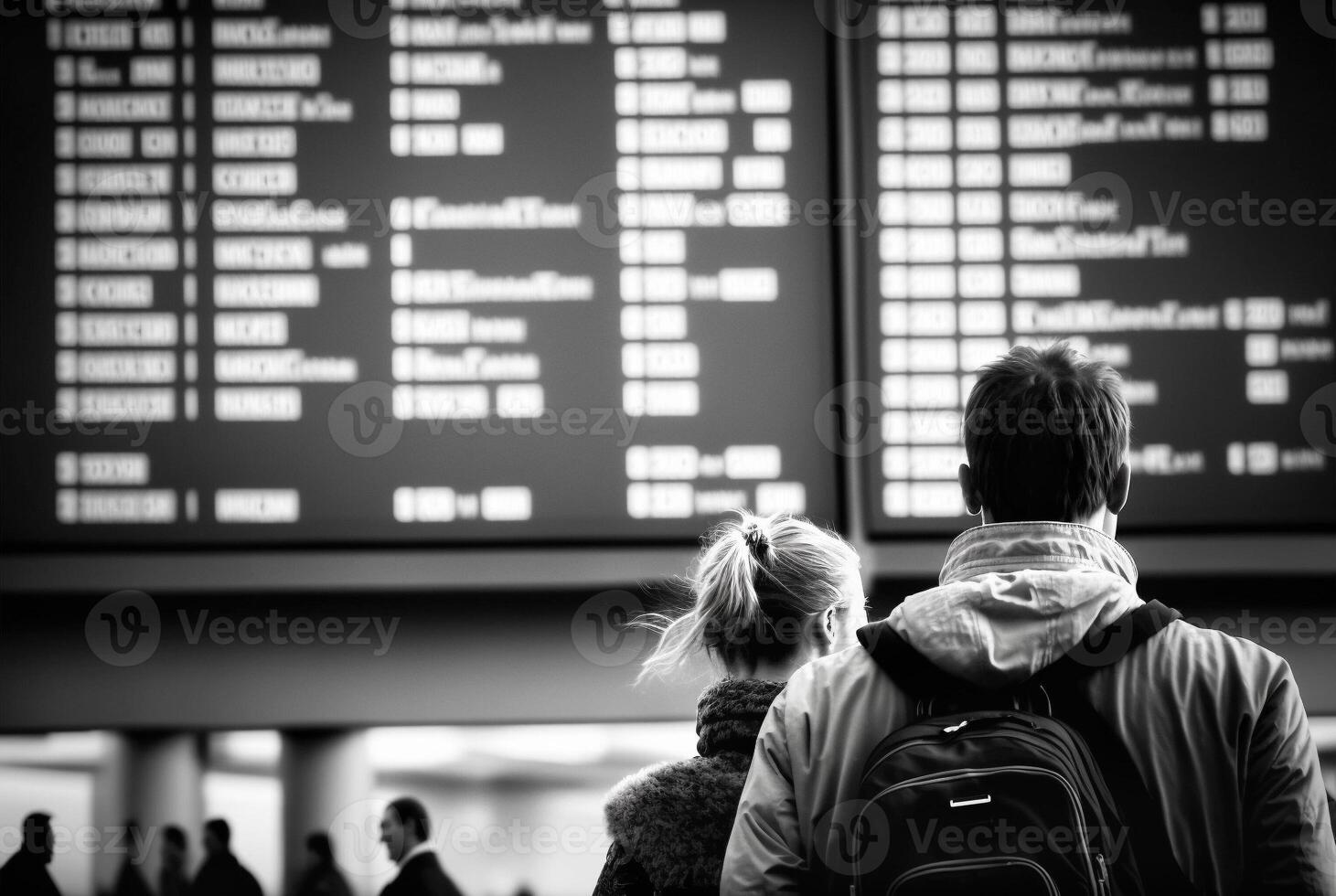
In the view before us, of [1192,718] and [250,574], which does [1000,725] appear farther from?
[250,574]

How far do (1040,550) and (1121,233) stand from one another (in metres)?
1.17

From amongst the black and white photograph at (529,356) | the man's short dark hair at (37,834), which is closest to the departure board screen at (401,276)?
the black and white photograph at (529,356)

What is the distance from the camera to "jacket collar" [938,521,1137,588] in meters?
0.98

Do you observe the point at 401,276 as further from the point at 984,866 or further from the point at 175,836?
the point at 984,866

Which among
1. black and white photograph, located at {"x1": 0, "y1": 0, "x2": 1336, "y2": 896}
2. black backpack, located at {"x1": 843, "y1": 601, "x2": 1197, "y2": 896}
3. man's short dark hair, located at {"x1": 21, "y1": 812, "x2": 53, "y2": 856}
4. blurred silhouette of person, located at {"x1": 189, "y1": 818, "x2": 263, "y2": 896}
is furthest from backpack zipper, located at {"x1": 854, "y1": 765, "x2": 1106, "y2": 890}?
man's short dark hair, located at {"x1": 21, "y1": 812, "x2": 53, "y2": 856}

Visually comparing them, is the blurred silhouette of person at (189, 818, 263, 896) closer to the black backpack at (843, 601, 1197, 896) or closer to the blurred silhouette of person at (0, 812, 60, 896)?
the blurred silhouette of person at (0, 812, 60, 896)

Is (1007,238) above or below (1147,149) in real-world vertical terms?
below

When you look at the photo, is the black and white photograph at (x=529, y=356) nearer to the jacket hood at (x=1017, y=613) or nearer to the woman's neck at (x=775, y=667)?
the woman's neck at (x=775, y=667)

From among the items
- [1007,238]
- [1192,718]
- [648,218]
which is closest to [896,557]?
[1007,238]

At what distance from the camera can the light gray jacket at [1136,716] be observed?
0.91m

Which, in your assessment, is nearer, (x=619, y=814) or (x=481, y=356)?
(x=619, y=814)

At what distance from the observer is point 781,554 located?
1.33 m

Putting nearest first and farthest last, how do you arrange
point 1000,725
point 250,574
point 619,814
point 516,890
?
point 1000,725, point 619,814, point 250,574, point 516,890

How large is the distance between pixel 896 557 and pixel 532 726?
676 mm
